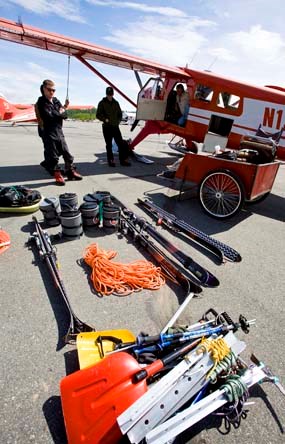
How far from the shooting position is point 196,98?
830 cm

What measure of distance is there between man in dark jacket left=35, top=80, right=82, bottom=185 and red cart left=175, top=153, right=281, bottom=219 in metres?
2.90

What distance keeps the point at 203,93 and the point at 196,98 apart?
24 centimetres

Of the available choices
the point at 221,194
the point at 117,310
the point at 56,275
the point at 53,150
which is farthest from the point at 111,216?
the point at 53,150

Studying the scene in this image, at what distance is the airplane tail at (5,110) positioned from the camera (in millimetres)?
21750

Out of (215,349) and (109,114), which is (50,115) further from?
(215,349)

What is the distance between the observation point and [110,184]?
6934 millimetres

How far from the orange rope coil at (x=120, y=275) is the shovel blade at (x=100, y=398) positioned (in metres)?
1.29

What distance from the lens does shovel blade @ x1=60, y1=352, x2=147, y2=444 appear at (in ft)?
5.27

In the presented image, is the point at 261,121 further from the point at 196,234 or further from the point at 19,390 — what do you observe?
the point at 19,390

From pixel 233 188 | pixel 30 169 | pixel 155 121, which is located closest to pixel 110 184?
pixel 30 169

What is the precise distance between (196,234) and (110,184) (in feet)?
A: 10.8

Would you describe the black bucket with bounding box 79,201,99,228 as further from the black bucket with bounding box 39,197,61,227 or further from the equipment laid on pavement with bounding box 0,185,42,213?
the equipment laid on pavement with bounding box 0,185,42,213

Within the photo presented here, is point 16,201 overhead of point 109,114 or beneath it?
beneath

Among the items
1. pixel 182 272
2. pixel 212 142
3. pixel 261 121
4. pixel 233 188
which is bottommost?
pixel 182 272
